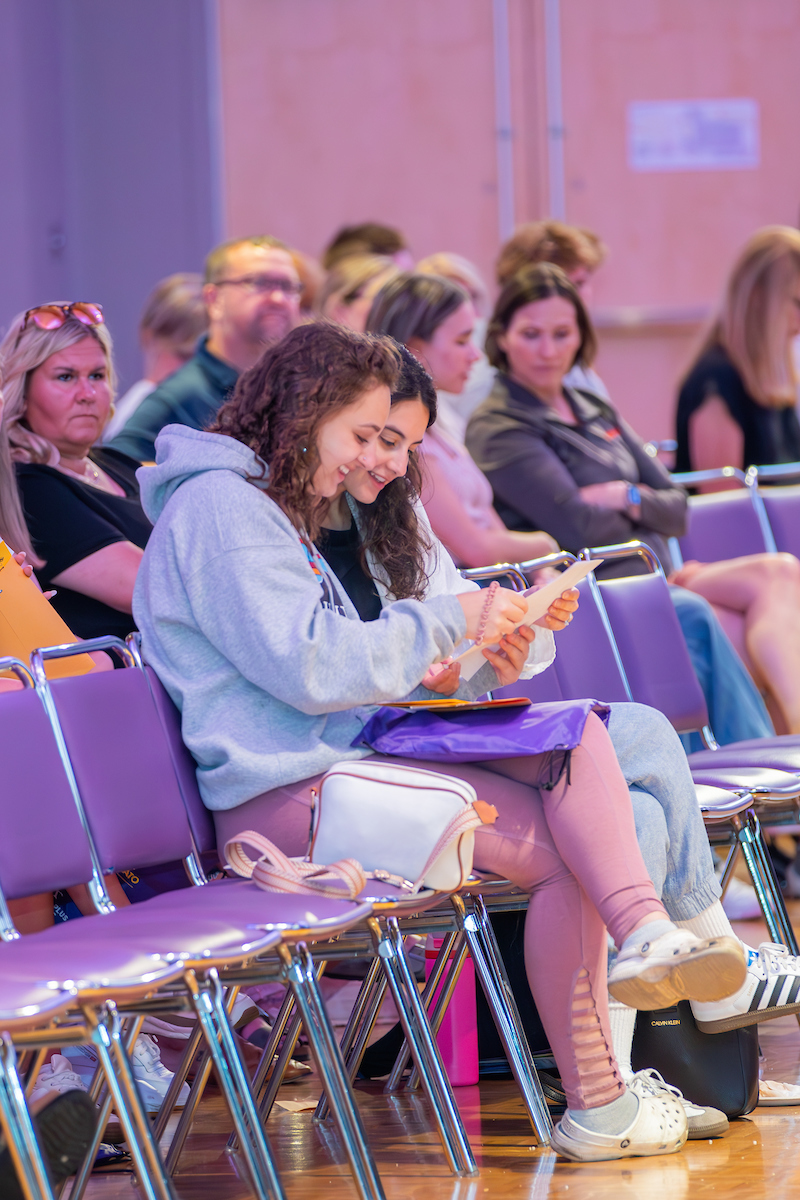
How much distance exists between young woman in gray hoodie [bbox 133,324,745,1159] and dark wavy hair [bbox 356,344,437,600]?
0.27m

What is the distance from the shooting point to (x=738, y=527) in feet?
14.6

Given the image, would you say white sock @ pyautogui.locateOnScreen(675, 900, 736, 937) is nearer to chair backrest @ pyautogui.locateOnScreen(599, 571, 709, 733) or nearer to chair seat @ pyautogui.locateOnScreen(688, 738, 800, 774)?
chair seat @ pyautogui.locateOnScreen(688, 738, 800, 774)

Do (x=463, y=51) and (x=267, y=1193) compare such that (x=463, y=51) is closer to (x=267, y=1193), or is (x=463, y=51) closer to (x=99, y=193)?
(x=99, y=193)

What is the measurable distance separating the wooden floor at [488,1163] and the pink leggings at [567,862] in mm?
141

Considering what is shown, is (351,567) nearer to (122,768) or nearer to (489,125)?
(122,768)

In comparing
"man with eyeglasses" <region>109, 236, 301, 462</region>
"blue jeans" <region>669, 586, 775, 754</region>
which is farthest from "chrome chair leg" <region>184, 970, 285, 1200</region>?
"man with eyeglasses" <region>109, 236, 301, 462</region>

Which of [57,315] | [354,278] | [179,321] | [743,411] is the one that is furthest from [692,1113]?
[179,321]

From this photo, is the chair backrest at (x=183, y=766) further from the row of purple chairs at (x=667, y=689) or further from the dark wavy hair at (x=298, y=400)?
the row of purple chairs at (x=667, y=689)

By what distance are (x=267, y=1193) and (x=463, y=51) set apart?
579 centimetres

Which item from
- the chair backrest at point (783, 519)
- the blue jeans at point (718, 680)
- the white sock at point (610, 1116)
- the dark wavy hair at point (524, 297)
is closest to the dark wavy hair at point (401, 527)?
the white sock at point (610, 1116)

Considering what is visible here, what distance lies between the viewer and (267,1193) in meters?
2.10

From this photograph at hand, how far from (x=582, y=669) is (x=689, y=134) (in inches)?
173

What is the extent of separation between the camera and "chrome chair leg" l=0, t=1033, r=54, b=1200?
5.94ft

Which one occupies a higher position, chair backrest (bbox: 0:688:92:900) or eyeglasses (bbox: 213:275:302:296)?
eyeglasses (bbox: 213:275:302:296)
